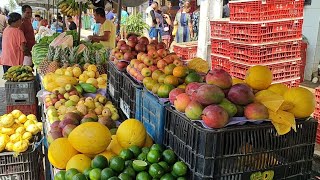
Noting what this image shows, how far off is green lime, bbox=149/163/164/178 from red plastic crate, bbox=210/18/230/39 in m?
5.07

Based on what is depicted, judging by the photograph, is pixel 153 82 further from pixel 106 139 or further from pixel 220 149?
pixel 220 149

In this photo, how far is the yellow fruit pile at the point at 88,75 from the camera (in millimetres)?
4066

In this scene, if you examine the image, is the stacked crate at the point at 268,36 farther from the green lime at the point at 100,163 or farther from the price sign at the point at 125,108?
the green lime at the point at 100,163

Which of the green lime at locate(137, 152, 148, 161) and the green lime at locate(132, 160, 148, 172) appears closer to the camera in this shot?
the green lime at locate(132, 160, 148, 172)

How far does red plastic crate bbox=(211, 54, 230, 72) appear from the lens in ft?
21.8

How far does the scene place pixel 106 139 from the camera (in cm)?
213

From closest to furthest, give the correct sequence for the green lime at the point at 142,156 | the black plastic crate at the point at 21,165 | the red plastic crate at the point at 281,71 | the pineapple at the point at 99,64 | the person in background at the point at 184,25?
the green lime at the point at 142,156
the black plastic crate at the point at 21,165
the pineapple at the point at 99,64
the red plastic crate at the point at 281,71
the person in background at the point at 184,25

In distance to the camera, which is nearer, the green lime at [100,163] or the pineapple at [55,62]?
the green lime at [100,163]

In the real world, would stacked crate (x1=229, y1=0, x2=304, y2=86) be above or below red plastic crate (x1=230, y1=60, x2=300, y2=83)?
above

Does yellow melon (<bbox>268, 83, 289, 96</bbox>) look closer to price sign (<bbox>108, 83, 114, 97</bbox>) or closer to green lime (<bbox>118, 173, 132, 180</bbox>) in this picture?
green lime (<bbox>118, 173, 132, 180</bbox>)

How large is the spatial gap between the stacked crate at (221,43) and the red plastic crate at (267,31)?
1.91ft

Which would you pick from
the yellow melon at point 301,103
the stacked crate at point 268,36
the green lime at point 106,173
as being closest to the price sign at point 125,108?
the green lime at point 106,173

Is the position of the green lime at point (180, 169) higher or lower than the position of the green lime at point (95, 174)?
higher

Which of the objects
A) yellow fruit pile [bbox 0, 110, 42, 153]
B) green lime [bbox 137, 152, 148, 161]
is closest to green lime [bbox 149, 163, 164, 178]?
green lime [bbox 137, 152, 148, 161]
